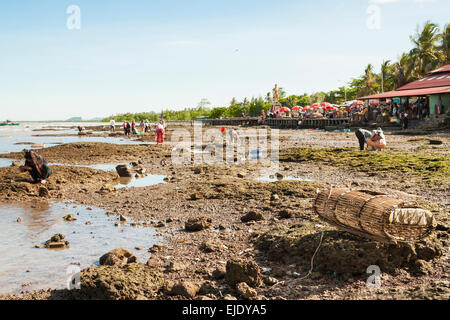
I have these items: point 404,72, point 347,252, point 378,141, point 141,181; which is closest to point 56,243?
point 347,252

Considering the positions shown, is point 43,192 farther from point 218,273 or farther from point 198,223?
point 218,273

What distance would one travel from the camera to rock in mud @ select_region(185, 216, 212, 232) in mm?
8586

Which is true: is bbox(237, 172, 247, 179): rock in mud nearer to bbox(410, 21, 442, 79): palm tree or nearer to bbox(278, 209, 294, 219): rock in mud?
bbox(278, 209, 294, 219): rock in mud

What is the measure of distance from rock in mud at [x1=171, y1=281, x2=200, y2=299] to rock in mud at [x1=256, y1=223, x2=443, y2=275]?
173 cm

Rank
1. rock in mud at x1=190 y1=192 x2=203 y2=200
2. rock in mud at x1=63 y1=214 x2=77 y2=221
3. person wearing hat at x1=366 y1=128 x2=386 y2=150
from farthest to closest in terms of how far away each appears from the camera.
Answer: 1. person wearing hat at x1=366 y1=128 x2=386 y2=150
2. rock in mud at x1=190 y1=192 x2=203 y2=200
3. rock in mud at x1=63 y1=214 x2=77 y2=221

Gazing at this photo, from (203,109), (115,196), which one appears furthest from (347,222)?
(203,109)

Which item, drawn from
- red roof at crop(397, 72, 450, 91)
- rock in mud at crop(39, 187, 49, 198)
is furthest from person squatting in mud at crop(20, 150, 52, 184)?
red roof at crop(397, 72, 450, 91)

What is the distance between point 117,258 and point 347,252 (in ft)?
12.3

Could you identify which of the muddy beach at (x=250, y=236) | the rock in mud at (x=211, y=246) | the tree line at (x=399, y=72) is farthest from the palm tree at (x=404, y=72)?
the rock in mud at (x=211, y=246)

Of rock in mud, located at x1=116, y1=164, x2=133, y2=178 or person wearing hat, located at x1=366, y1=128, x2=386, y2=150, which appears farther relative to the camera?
person wearing hat, located at x1=366, y1=128, x2=386, y2=150

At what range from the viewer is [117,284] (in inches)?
210

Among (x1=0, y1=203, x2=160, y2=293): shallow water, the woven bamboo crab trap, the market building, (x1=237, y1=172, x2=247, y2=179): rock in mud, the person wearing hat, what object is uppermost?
the market building

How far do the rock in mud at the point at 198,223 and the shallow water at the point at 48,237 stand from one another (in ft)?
2.56
